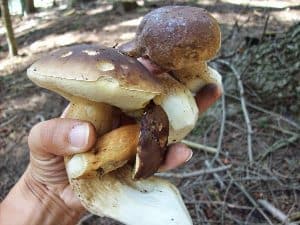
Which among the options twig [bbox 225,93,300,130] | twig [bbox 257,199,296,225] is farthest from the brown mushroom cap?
twig [bbox 225,93,300,130]

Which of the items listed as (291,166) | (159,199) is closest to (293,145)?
(291,166)

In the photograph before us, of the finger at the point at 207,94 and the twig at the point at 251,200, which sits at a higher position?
the finger at the point at 207,94

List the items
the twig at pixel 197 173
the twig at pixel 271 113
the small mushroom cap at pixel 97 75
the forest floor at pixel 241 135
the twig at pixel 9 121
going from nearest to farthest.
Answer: the small mushroom cap at pixel 97 75
the forest floor at pixel 241 135
the twig at pixel 197 173
the twig at pixel 271 113
the twig at pixel 9 121

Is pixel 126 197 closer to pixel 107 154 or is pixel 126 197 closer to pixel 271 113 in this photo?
pixel 107 154

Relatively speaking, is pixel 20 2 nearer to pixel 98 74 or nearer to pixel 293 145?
pixel 293 145

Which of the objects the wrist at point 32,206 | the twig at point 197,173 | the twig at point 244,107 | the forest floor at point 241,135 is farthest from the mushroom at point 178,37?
the twig at point 244,107

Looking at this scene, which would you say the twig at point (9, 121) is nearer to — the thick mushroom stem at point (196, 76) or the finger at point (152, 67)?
the thick mushroom stem at point (196, 76)

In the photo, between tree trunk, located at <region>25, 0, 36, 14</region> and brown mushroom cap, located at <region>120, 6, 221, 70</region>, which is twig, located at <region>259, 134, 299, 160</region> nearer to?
brown mushroom cap, located at <region>120, 6, 221, 70</region>
